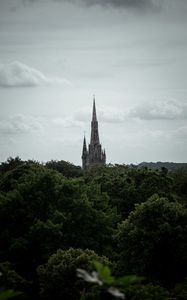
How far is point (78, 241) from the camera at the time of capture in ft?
139

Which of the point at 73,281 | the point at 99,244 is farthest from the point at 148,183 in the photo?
the point at 73,281

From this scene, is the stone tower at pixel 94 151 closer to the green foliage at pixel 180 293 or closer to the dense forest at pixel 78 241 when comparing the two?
the dense forest at pixel 78 241

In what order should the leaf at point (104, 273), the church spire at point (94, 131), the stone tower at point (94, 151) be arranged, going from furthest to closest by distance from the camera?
1. the church spire at point (94, 131)
2. the stone tower at point (94, 151)
3. the leaf at point (104, 273)

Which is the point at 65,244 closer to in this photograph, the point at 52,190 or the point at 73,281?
the point at 52,190

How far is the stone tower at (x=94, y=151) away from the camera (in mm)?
171500

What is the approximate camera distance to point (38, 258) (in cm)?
4031

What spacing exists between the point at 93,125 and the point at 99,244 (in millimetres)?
136482

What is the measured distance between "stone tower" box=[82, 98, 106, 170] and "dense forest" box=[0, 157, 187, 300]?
11868 cm

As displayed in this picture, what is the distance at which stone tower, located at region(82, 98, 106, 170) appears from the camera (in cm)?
17150

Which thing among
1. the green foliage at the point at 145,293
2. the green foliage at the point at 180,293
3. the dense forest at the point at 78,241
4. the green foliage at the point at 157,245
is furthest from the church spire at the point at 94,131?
the green foliage at the point at 145,293

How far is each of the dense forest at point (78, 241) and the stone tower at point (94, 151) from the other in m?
119

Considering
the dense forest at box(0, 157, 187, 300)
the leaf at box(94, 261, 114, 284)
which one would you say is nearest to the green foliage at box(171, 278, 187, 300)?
the dense forest at box(0, 157, 187, 300)

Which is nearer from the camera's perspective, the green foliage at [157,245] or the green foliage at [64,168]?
the green foliage at [157,245]

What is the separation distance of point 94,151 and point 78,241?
130825mm
